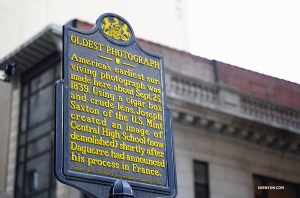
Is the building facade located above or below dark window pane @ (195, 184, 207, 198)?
above

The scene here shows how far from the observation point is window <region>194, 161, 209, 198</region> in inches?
908

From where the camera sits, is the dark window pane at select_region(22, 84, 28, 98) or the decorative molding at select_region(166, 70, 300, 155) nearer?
the decorative molding at select_region(166, 70, 300, 155)

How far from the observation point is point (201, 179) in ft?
76.4

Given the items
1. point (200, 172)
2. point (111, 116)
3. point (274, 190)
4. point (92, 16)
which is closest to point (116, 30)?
point (111, 116)

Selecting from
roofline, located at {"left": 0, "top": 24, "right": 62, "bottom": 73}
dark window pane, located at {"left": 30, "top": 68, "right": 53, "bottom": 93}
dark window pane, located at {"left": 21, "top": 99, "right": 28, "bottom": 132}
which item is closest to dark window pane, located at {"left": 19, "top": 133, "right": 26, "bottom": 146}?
dark window pane, located at {"left": 21, "top": 99, "right": 28, "bottom": 132}

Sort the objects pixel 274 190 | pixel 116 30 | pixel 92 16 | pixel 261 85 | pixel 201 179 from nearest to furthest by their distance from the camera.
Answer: pixel 116 30, pixel 201 179, pixel 274 190, pixel 261 85, pixel 92 16

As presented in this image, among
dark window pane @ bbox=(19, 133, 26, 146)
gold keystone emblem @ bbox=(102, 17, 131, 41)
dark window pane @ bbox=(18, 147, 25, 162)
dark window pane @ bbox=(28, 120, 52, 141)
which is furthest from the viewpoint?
dark window pane @ bbox=(19, 133, 26, 146)

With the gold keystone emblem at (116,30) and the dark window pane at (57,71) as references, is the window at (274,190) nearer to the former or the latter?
the dark window pane at (57,71)

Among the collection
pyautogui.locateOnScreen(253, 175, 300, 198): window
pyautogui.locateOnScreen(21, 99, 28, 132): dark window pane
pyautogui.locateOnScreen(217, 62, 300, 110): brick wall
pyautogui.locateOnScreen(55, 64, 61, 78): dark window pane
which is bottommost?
pyautogui.locateOnScreen(253, 175, 300, 198): window

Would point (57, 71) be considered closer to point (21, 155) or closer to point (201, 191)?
point (21, 155)

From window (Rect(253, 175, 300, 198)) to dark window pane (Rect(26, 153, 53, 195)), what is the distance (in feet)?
24.9

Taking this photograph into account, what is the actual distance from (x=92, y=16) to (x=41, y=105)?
1609 centimetres

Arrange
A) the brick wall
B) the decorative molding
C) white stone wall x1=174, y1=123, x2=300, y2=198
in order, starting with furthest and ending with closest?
the brick wall
the decorative molding
white stone wall x1=174, y1=123, x2=300, y2=198

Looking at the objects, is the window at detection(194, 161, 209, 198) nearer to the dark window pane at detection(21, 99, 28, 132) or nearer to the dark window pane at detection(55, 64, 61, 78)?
the dark window pane at detection(55, 64, 61, 78)
